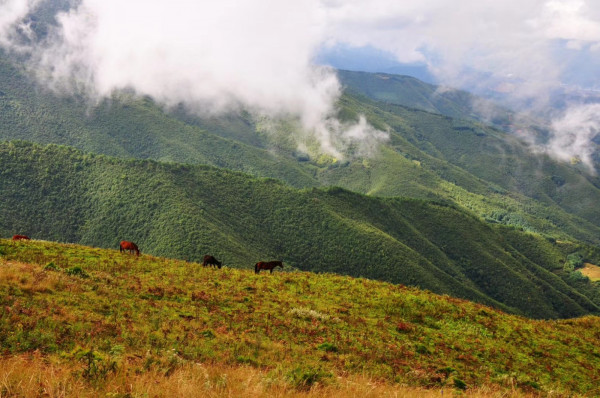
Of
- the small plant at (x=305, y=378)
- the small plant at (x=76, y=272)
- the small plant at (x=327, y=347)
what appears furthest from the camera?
the small plant at (x=76, y=272)

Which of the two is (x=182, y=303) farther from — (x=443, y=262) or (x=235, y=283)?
(x=443, y=262)

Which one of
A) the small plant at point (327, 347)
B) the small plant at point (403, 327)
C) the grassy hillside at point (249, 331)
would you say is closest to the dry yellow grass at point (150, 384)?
the grassy hillside at point (249, 331)

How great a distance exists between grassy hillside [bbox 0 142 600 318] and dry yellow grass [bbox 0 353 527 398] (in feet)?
276

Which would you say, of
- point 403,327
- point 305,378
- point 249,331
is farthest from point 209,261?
point 305,378

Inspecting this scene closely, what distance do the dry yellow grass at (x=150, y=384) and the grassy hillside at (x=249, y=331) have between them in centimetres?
6

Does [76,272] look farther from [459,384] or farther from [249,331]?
[459,384]

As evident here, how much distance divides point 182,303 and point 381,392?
11713 mm

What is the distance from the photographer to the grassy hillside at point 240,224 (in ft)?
385

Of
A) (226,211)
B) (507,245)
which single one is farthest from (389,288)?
(507,245)

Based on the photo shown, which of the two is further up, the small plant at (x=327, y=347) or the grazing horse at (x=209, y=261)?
the grazing horse at (x=209, y=261)

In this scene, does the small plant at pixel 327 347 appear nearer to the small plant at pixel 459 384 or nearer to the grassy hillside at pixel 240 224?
the small plant at pixel 459 384

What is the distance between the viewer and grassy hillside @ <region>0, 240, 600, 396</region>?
11.0 m

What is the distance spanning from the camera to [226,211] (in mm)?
139625

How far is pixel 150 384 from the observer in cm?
849
